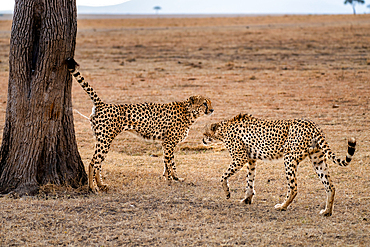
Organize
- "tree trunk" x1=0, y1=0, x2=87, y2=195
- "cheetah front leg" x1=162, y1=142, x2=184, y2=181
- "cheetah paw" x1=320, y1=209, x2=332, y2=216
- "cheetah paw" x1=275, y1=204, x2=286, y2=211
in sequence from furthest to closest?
"cheetah front leg" x1=162, y1=142, x2=184, y2=181
"tree trunk" x1=0, y1=0, x2=87, y2=195
"cheetah paw" x1=275, y1=204, x2=286, y2=211
"cheetah paw" x1=320, y1=209, x2=332, y2=216

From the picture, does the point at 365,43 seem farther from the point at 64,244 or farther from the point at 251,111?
the point at 64,244

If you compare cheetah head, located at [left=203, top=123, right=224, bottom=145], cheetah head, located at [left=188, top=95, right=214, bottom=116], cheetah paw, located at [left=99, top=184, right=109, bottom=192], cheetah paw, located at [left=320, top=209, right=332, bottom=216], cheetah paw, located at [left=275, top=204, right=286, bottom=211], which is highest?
cheetah head, located at [left=188, top=95, right=214, bottom=116]

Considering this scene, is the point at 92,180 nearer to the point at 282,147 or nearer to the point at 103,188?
the point at 103,188

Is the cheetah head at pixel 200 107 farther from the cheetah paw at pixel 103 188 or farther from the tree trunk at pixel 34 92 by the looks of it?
the tree trunk at pixel 34 92

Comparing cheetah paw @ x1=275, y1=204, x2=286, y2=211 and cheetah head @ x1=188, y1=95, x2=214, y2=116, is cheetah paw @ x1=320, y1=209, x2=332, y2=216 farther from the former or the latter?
cheetah head @ x1=188, y1=95, x2=214, y2=116

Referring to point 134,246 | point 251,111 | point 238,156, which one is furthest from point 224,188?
point 251,111

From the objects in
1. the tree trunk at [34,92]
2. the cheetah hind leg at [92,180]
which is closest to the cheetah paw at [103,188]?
the cheetah hind leg at [92,180]

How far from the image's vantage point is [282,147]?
6520mm

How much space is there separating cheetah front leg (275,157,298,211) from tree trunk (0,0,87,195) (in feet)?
10.2

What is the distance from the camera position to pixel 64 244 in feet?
17.6

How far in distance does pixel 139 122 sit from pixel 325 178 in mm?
2836

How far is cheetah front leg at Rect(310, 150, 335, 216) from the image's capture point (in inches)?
243

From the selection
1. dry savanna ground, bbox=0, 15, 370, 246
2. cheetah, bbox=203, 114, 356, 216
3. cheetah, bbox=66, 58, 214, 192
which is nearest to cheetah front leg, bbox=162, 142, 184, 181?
cheetah, bbox=66, 58, 214, 192

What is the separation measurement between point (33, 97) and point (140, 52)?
23043 millimetres
